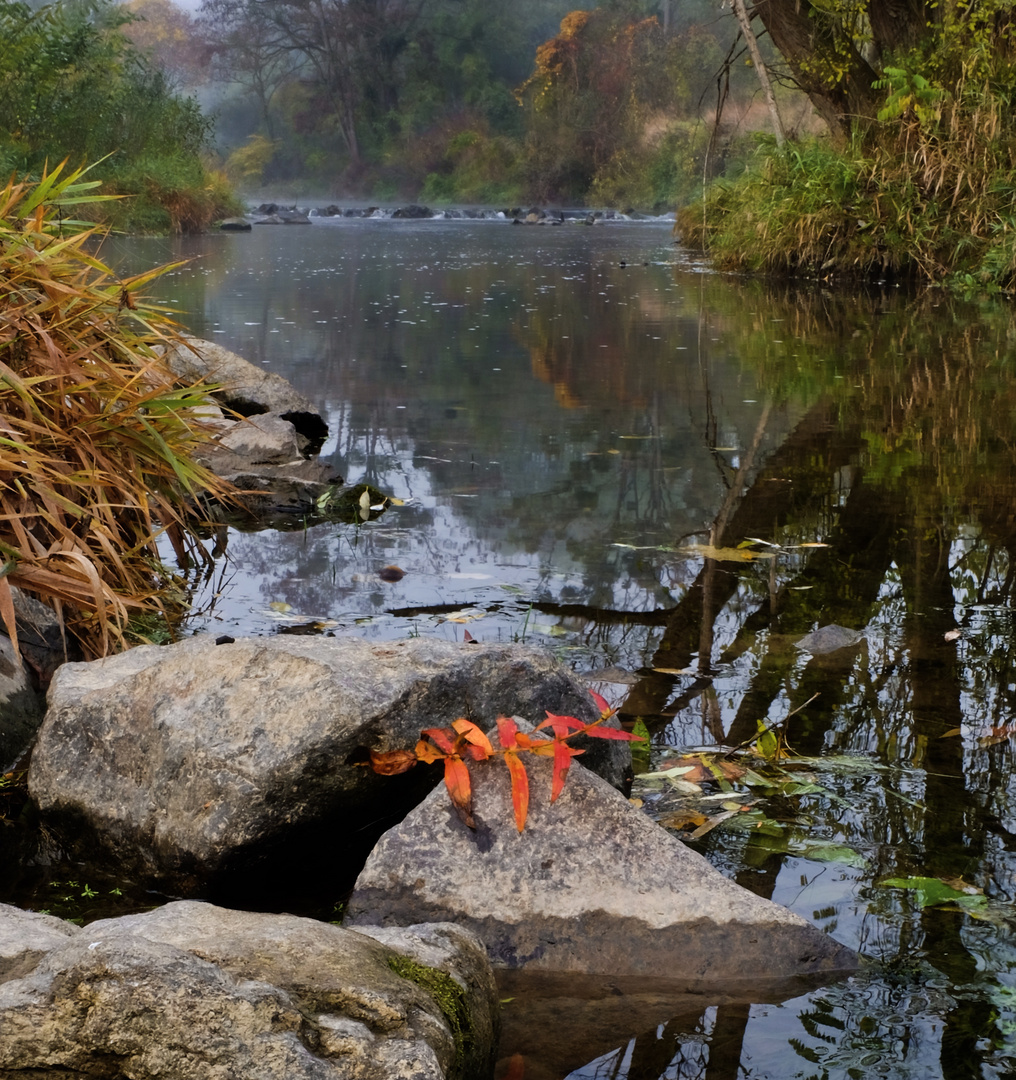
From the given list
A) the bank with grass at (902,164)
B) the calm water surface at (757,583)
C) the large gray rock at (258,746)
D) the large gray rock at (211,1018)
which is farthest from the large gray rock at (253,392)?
the bank with grass at (902,164)

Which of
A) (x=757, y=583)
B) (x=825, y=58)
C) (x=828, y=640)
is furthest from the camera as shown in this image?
(x=825, y=58)

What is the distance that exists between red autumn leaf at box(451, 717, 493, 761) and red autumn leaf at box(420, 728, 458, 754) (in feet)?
0.10

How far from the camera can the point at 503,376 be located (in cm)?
901

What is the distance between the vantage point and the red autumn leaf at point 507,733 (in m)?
2.38

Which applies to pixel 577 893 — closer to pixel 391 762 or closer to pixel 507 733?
pixel 507 733

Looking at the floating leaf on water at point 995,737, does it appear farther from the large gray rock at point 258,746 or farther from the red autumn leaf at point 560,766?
the red autumn leaf at point 560,766

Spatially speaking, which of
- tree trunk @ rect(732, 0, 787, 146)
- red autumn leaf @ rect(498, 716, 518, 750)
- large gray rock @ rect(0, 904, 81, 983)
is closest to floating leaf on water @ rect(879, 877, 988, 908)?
red autumn leaf @ rect(498, 716, 518, 750)

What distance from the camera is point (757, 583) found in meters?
4.34

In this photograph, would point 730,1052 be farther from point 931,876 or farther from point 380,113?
point 380,113

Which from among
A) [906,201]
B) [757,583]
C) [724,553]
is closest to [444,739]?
[757,583]

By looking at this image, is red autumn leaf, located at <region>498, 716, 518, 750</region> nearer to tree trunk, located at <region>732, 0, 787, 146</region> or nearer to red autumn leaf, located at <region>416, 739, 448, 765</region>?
red autumn leaf, located at <region>416, 739, 448, 765</region>

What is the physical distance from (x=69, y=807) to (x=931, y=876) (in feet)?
5.65

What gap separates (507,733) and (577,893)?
328mm

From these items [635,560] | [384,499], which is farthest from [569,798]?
[384,499]
